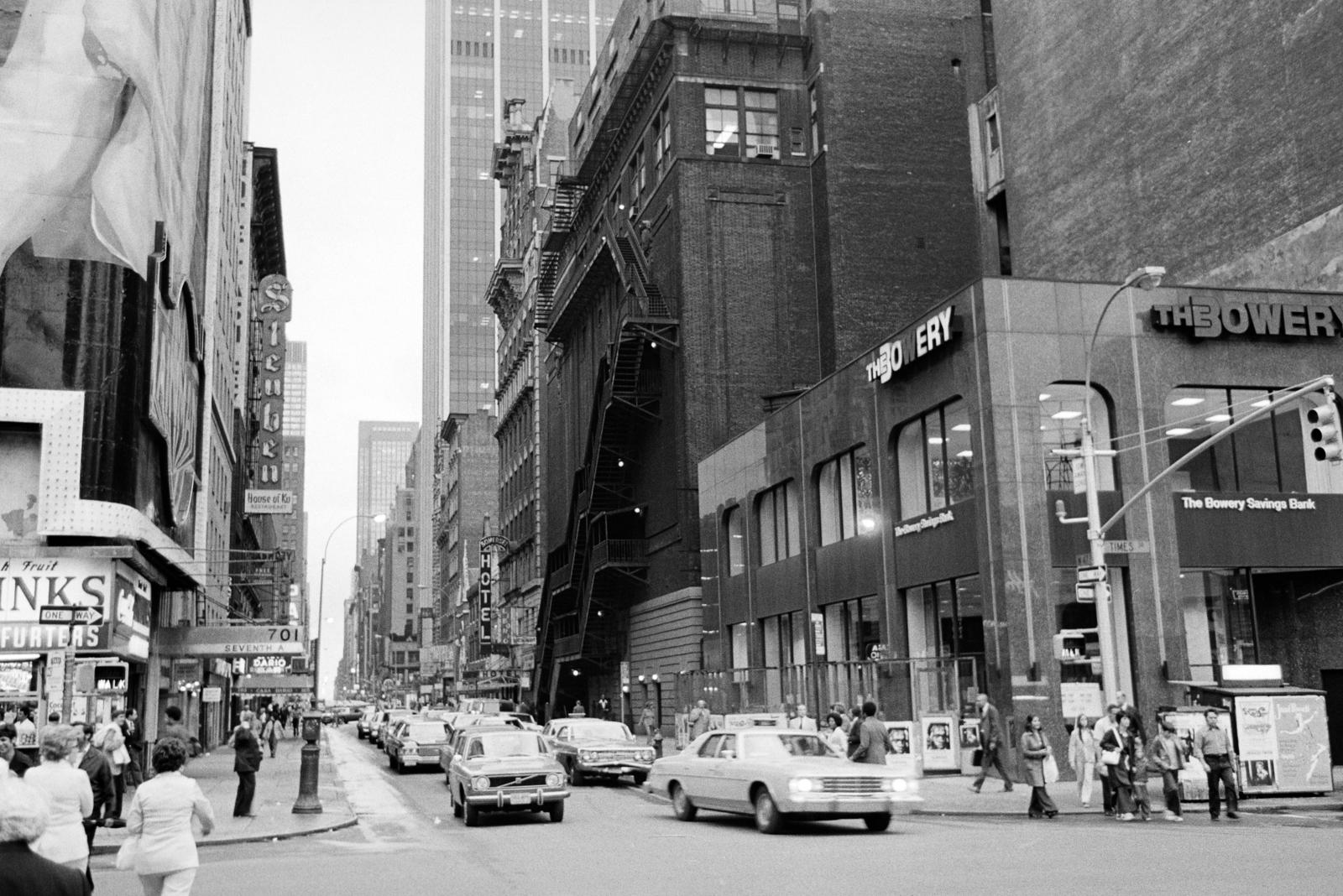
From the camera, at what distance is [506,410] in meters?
101

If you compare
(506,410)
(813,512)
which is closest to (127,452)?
(813,512)

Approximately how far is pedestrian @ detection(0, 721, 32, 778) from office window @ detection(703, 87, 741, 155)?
4149cm

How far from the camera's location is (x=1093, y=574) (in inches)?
953

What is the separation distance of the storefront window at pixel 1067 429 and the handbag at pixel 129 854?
23.5 metres

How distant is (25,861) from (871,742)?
18519 millimetres

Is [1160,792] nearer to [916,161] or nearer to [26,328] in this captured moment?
[26,328]

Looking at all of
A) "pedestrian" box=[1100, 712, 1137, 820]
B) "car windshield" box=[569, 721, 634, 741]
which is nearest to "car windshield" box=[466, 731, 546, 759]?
"pedestrian" box=[1100, 712, 1137, 820]

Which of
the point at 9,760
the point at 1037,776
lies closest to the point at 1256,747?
the point at 1037,776

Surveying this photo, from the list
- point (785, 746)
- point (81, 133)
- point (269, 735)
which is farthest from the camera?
point (269, 735)

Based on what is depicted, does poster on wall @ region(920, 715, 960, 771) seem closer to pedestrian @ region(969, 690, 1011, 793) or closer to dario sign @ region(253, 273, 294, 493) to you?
pedestrian @ region(969, 690, 1011, 793)

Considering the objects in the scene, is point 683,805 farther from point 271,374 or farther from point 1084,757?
point 271,374

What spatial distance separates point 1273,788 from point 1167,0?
27.0 meters

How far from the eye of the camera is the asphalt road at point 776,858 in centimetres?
1317

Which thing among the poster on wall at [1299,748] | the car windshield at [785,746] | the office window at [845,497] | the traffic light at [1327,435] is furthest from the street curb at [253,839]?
the office window at [845,497]
